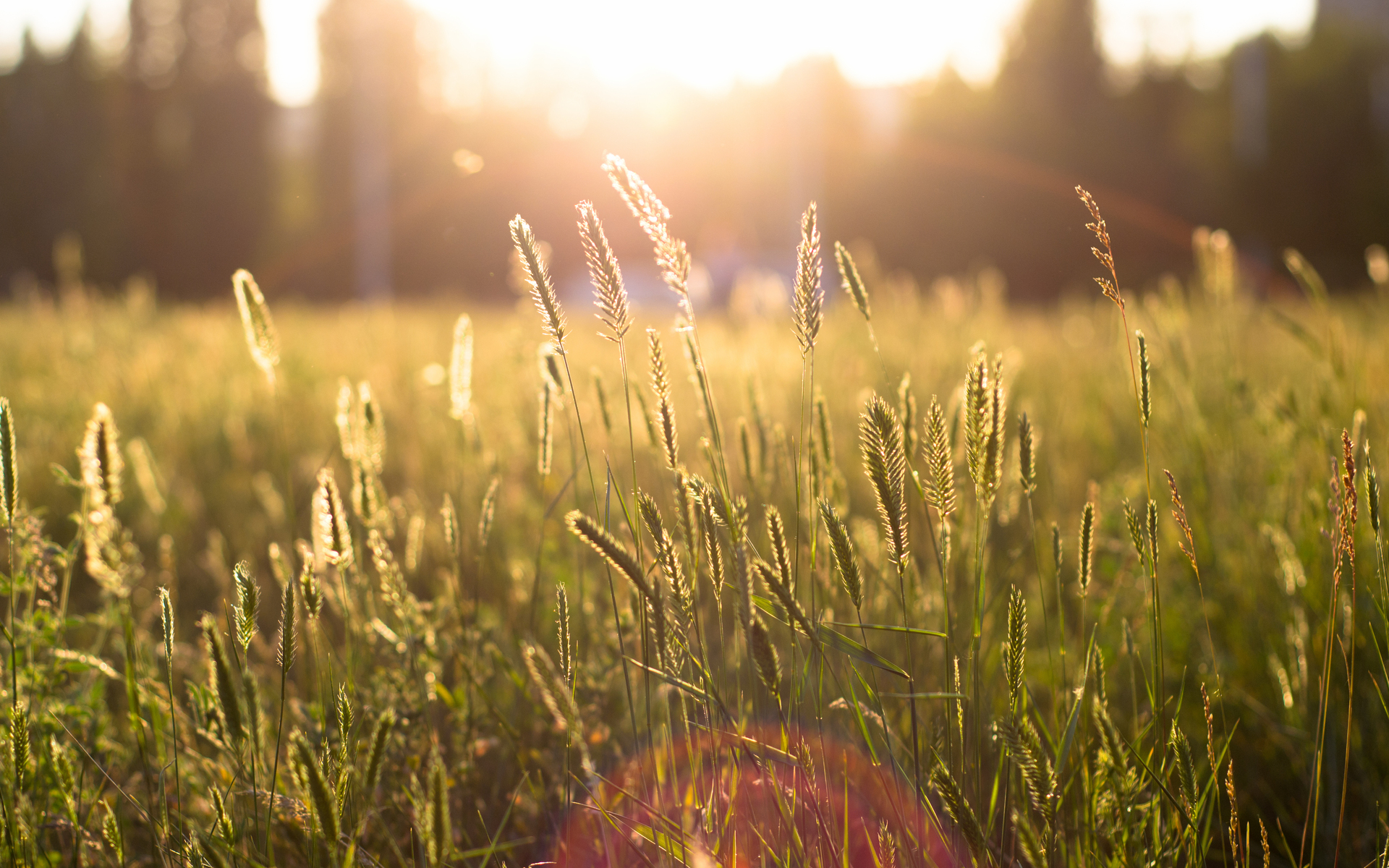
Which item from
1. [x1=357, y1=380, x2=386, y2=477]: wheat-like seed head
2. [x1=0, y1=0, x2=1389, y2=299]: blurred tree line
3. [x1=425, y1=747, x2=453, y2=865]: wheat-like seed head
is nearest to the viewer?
[x1=425, y1=747, x2=453, y2=865]: wheat-like seed head

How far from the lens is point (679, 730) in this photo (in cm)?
A: 132

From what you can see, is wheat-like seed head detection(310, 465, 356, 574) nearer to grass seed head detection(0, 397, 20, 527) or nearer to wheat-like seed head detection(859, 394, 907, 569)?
grass seed head detection(0, 397, 20, 527)

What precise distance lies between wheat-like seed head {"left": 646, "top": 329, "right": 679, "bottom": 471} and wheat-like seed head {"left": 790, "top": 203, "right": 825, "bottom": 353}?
0.39 feet

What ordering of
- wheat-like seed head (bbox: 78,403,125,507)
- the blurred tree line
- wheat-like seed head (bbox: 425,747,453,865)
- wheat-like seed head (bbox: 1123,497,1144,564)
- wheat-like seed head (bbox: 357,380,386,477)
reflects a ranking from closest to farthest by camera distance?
wheat-like seed head (bbox: 425,747,453,865) → wheat-like seed head (bbox: 1123,497,1144,564) → wheat-like seed head (bbox: 78,403,125,507) → wheat-like seed head (bbox: 357,380,386,477) → the blurred tree line

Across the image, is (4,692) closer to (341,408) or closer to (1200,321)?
(341,408)

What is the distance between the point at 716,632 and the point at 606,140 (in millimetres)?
14714

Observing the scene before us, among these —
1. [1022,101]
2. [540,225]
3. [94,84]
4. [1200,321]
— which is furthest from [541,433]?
[94,84]

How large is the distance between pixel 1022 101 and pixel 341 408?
21.1 metres

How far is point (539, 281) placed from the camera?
73 centimetres

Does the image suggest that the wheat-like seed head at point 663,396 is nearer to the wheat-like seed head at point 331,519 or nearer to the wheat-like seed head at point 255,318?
the wheat-like seed head at point 331,519

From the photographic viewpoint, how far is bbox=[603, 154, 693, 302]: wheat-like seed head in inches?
28.1

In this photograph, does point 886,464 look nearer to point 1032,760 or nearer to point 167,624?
point 1032,760

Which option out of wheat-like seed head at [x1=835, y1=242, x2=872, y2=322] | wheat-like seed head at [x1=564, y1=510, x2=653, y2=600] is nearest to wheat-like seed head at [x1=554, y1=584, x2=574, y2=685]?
wheat-like seed head at [x1=564, y1=510, x2=653, y2=600]

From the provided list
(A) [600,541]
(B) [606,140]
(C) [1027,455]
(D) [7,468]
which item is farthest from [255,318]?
(B) [606,140]
